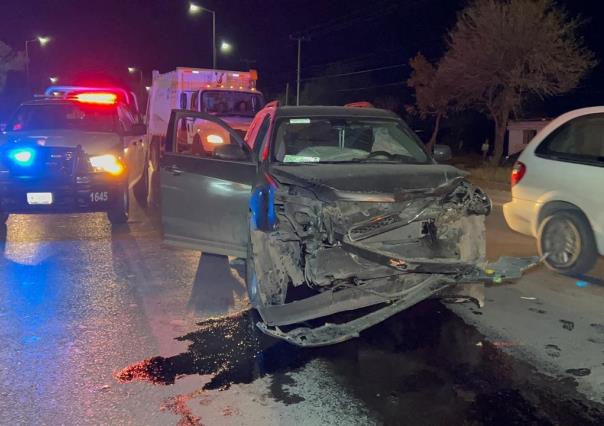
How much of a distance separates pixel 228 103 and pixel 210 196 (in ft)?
31.9

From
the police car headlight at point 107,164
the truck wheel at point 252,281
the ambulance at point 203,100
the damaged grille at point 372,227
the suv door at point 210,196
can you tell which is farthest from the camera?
the ambulance at point 203,100

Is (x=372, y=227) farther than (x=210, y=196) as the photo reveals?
No

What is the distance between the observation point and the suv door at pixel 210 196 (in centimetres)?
618

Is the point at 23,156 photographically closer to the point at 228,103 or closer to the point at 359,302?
the point at 359,302

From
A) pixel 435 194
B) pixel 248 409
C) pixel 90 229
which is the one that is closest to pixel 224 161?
pixel 435 194

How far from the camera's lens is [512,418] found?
3.76 metres

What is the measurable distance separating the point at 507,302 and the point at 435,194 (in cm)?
183

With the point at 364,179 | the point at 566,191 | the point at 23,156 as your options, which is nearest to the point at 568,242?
the point at 566,191

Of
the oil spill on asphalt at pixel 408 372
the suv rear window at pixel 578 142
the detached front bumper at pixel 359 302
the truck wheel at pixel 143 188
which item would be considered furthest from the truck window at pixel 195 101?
the detached front bumper at pixel 359 302

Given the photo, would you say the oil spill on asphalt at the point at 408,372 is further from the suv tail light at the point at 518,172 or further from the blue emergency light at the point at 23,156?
the blue emergency light at the point at 23,156

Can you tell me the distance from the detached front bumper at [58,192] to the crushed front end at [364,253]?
442 centimetres

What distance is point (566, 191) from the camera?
22.4 feet

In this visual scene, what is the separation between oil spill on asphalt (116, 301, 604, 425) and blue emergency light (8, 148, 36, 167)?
4.63 m

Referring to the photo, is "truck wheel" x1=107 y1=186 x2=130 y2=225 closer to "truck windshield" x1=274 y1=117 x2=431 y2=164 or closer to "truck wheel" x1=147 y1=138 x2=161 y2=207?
"truck wheel" x1=147 y1=138 x2=161 y2=207
